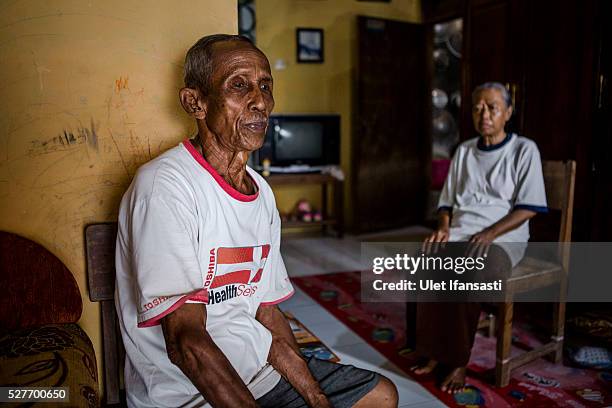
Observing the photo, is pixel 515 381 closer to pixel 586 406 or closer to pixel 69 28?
pixel 586 406

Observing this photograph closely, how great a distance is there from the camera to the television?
4.98 metres

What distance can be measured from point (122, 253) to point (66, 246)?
1.04 feet

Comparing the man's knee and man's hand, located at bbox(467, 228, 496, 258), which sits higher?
man's hand, located at bbox(467, 228, 496, 258)

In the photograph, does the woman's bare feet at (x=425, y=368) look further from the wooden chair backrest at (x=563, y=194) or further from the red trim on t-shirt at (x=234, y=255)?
the red trim on t-shirt at (x=234, y=255)

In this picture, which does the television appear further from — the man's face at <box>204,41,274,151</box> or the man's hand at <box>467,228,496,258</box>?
the man's face at <box>204,41,274,151</box>

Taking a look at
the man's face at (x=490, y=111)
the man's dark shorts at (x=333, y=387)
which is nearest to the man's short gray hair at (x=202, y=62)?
the man's dark shorts at (x=333, y=387)

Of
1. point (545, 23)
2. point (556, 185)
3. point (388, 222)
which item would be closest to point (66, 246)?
point (556, 185)

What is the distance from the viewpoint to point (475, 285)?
2.11 meters

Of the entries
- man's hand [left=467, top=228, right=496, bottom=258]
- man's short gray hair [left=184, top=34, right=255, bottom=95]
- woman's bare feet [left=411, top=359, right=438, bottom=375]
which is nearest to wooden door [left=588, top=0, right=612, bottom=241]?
man's hand [left=467, top=228, right=496, bottom=258]

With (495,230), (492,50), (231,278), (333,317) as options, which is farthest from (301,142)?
(231,278)

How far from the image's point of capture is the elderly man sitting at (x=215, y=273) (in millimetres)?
903

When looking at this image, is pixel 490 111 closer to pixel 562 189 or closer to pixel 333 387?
pixel 562 189

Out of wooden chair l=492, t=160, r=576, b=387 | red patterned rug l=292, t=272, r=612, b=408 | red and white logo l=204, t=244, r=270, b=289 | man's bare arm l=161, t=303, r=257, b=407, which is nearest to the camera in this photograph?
man's bare arm l=161, t=303, r=257, b=407

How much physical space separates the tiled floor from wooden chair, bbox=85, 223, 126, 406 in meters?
1.19
